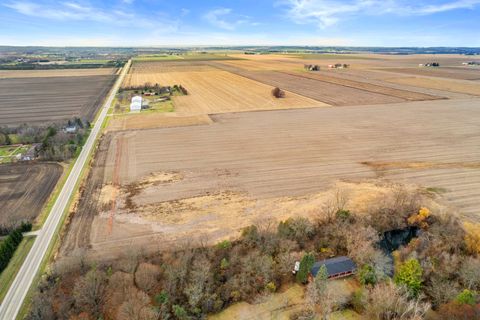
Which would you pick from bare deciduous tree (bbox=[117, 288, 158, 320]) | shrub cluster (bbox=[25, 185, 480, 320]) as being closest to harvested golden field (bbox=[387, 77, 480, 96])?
shrub cluster (bbox=[25, 185, 480, 320])

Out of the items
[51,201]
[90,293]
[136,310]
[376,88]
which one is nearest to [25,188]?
[51,201]

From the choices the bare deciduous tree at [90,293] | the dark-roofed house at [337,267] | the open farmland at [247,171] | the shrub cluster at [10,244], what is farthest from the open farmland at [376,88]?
the shrub cluster at [10,244]

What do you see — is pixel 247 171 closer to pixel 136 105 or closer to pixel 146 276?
pixel 146 276

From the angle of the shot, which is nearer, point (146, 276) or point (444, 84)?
point (146, 276)

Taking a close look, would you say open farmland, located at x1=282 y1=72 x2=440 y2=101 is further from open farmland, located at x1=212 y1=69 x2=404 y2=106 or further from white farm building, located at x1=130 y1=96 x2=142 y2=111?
white farm building, located at x1=130 y1=96 x2=142 y2=111

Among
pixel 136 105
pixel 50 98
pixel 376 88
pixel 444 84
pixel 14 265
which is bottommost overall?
pixel 14 265
